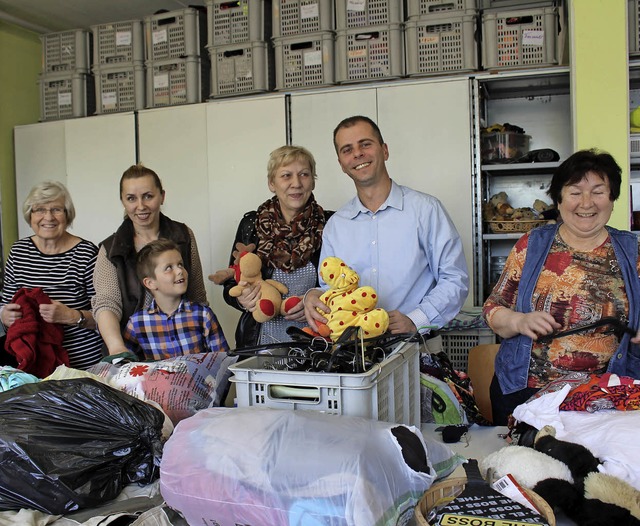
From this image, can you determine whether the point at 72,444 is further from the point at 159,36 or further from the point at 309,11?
the point at 159,36

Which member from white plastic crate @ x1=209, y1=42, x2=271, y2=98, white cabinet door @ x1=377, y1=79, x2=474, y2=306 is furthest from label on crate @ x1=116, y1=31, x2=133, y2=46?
white cabinet door @ x1=377, y1=79, x2=474, y2=306

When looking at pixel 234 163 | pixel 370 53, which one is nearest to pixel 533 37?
pixel 370 53

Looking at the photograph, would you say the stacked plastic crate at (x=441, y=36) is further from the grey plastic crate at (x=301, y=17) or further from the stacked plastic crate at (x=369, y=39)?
the grey plastic crate at (x=301, y=17)

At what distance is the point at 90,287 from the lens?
232cm

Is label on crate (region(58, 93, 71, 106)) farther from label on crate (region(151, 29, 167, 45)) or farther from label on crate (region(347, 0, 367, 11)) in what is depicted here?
label on crate (region(347, 0, 367, 11))

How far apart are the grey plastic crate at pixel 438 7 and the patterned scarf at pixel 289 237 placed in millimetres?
1676

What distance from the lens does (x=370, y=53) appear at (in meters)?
3.48

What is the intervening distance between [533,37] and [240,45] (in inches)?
65.7

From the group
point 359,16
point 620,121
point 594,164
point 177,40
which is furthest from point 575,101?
point 177,40

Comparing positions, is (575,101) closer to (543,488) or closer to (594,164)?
(594,164)

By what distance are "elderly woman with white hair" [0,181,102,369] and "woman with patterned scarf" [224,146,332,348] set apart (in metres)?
0.55

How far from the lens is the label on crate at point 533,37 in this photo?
10.7 ft

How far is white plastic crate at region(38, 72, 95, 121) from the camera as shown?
4.16 metres

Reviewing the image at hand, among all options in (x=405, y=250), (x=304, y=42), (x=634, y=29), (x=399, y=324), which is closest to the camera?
(x=399, y=324)
